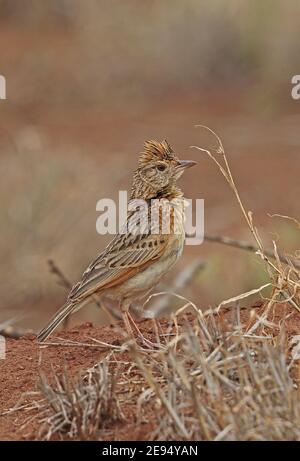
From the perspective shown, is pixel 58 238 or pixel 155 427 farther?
pixel 58 238

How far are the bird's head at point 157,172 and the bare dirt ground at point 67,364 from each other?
78 cm

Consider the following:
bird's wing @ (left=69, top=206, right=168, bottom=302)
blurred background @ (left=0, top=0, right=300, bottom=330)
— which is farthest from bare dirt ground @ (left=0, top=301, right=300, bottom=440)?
blurred background @ (left=0, top=0, right=300, bottom=330)

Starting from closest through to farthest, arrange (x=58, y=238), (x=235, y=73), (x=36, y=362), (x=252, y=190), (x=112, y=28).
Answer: (x=36, y=362), (x=58, y=238), (x=252, y=190), (x=235, y=73), (x=112, y=28)

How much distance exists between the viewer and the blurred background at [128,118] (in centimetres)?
1218

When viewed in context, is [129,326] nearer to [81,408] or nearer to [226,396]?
[81,408]

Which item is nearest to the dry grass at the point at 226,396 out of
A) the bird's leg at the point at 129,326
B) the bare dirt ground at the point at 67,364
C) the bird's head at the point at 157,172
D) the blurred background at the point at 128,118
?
the bare dirt ground at the point at 67,364

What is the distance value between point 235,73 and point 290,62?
1.75 metres

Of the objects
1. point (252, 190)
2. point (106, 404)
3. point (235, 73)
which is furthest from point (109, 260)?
point (235, 73)

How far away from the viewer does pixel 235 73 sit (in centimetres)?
2020

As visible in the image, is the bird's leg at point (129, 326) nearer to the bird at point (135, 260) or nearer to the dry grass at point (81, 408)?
the bird at point (135, 260)

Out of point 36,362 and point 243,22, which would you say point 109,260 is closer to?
point 36,362

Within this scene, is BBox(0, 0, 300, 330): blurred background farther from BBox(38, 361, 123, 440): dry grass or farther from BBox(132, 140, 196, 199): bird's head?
BBox(38, 361, 123, 440): dry grass

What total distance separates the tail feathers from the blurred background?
14.7 feet
